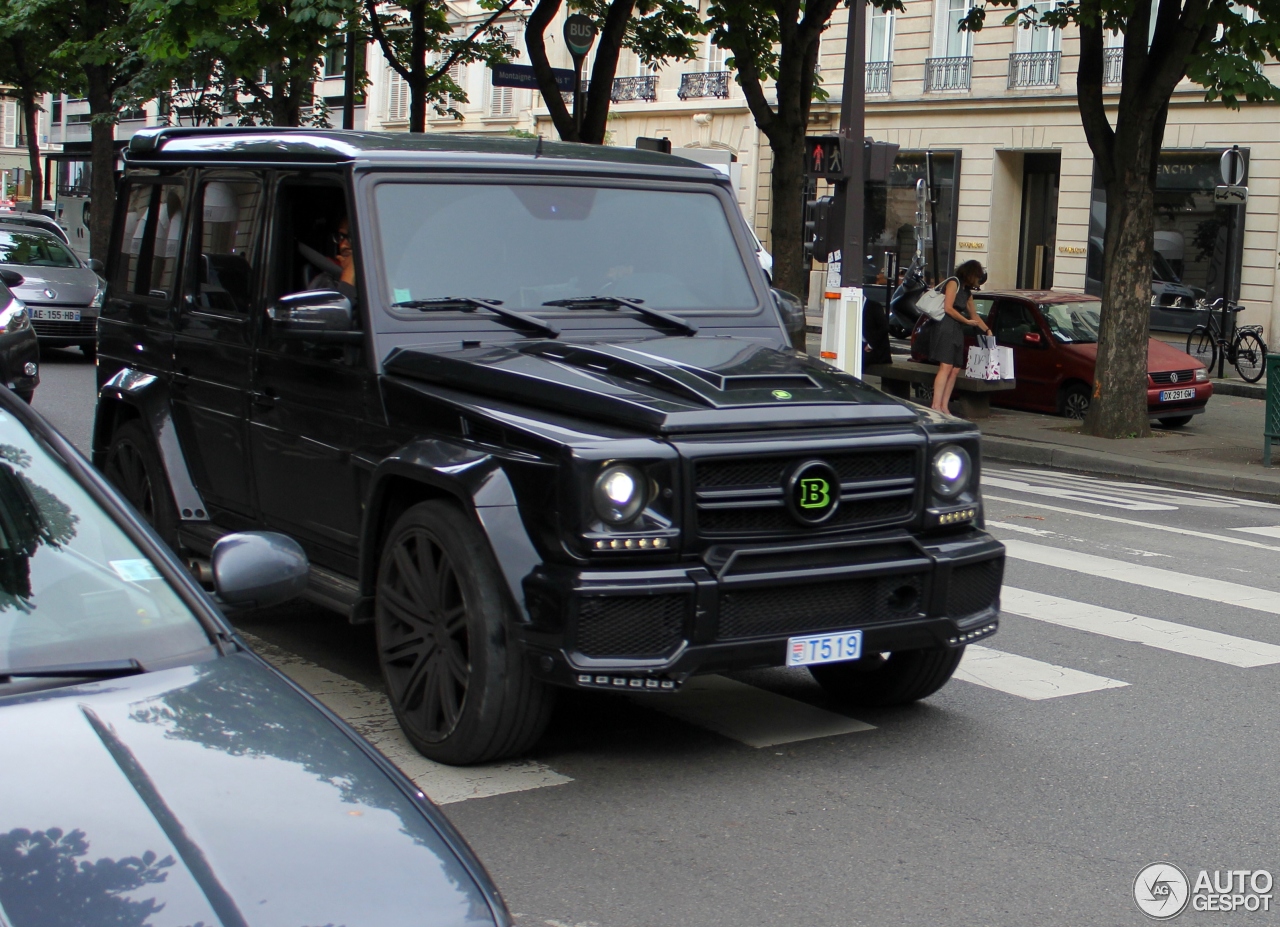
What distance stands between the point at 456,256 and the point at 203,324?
155 cm

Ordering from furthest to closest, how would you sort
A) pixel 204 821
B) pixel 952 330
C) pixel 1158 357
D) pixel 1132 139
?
pixel 1158 357 < pixel 952 330 < pixel 1132 139 < pixel 204 821

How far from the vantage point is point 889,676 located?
5.82 meters

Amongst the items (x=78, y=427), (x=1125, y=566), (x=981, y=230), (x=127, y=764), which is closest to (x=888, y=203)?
(x=981, y=230)

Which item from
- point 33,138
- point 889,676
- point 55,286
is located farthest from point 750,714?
point 33,138

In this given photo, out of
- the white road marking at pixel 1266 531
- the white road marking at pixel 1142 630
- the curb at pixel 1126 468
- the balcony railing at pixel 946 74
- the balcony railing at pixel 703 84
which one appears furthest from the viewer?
the balcony railing at pixel 703 84

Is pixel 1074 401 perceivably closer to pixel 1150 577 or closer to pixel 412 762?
pixel 1150 577

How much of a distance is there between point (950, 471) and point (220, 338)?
10.4 feet

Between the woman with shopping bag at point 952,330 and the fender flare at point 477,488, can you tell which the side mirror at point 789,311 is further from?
the woman with shopping bag at point 952,330

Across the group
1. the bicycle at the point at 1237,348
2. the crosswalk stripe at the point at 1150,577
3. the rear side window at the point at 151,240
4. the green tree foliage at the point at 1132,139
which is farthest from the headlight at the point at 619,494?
the bicycle at the point at 1237,348

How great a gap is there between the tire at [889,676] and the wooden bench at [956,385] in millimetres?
11721

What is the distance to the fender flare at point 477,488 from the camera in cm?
473

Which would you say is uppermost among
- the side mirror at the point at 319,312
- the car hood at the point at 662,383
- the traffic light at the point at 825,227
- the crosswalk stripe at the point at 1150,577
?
the traffic light at the point at 825,227

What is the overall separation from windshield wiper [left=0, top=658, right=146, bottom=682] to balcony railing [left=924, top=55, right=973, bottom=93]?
3413 cm

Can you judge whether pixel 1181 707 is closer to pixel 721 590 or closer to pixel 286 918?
pixel 721 590
